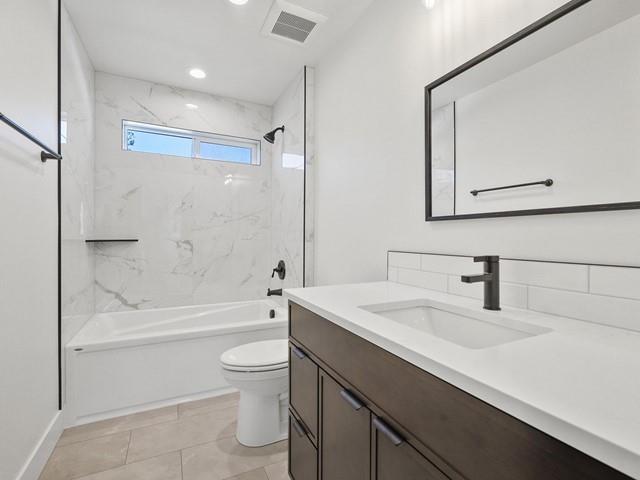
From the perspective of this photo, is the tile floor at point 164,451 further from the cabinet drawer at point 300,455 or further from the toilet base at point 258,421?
the cabinet drawer at point 300,455

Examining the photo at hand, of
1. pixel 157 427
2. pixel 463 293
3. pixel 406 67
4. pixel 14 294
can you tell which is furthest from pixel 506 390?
pixel 157 427

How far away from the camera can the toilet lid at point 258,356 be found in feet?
5.78

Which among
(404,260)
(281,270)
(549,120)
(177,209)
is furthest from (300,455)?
(177,209)

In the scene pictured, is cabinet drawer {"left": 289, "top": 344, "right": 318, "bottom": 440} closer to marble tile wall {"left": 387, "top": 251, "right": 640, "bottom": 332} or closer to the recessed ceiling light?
marble tile wall {"left": 387, "top": 251, "right": 640, "bottom": 332}

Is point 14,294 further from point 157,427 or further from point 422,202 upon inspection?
point 422,202

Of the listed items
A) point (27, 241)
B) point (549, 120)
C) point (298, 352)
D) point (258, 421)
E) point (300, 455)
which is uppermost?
point (549, 120)

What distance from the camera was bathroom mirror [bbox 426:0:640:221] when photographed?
837mm

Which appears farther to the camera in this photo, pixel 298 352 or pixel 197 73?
pixel 197 73

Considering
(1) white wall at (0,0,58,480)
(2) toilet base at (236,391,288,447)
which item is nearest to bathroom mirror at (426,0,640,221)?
(2) toilet base at (236,391,288,447)

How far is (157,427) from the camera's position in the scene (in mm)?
1977

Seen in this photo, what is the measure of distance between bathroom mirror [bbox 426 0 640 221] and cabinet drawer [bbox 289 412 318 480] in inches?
42.3

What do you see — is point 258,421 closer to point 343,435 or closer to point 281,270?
point 343,435

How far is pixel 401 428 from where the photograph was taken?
0.74m

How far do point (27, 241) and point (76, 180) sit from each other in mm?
991
